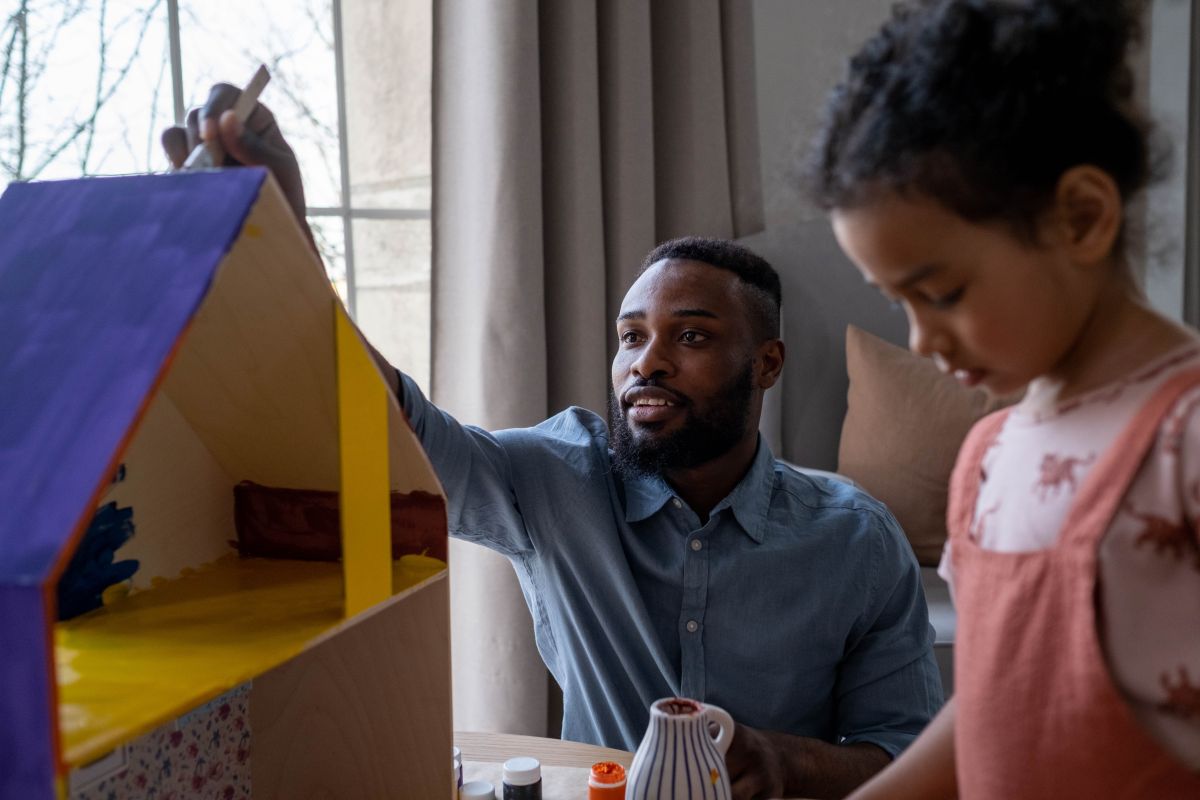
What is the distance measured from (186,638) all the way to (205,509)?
8.0 inches

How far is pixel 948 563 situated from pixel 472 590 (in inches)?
59.0

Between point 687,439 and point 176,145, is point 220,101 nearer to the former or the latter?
point 176,145

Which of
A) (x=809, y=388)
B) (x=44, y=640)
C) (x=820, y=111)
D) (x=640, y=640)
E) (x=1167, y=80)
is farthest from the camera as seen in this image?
(x=1167, y=80)

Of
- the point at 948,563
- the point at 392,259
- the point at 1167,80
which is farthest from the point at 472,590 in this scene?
the point at 1167,80

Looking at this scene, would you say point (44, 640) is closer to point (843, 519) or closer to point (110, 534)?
point (110, 534)

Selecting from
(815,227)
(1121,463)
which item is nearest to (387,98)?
(815,227)

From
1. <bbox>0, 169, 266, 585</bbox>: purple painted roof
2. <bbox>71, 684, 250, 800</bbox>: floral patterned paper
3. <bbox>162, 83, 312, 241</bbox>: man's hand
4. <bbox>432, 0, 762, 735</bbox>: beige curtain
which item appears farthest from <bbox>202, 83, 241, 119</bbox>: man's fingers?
<bbox>432, 0, 762, 735</bbox>: beige curtain

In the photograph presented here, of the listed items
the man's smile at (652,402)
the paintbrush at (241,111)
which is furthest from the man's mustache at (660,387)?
the paintbrush at (241,111)

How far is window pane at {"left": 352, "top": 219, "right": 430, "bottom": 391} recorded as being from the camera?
2178 mm

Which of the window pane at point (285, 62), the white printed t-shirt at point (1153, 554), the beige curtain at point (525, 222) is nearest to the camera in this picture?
the white printed t-shirt at point (1153, 554)

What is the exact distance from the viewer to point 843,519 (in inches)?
50.5

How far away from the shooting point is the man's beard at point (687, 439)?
129 cm

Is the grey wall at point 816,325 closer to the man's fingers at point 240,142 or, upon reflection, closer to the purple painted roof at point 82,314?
the man's fingers at point 240,142

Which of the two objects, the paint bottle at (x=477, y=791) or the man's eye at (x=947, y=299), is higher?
the man's eye at (x=947, y=299)
